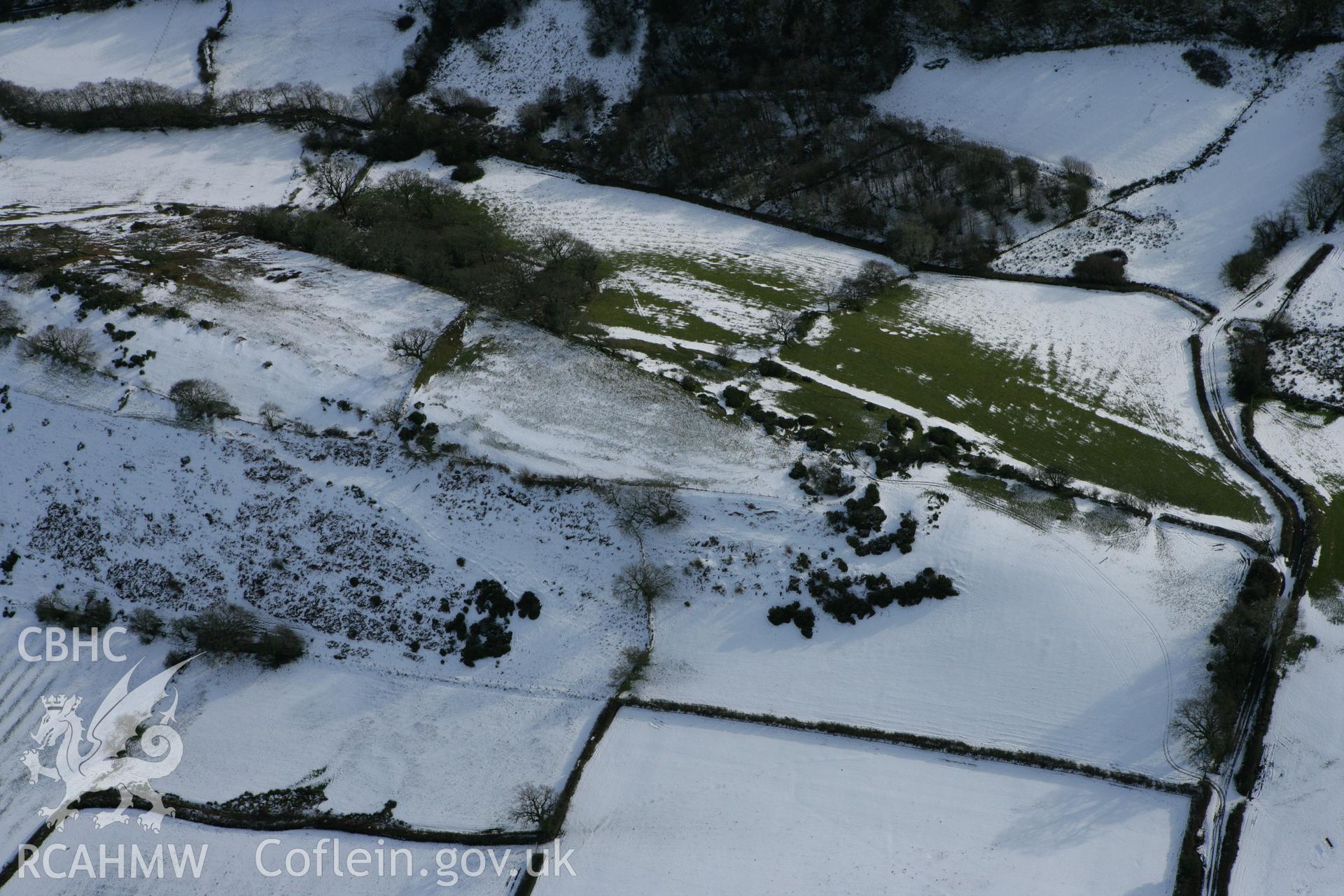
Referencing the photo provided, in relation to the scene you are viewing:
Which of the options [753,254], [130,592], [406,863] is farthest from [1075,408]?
[130,592]

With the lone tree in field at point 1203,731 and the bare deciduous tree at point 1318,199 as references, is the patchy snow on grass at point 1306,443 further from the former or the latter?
the bare deciduous tree at point 1318,199

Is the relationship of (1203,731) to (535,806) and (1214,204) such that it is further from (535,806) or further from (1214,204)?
(1214,204)

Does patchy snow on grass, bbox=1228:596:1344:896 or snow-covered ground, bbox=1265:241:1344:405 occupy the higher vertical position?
snow-covered ground, bbox=1265:241:1344:405

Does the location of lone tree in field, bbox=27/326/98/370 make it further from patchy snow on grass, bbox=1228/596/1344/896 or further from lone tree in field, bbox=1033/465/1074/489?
patchy snow on grass, bbox=1228/596/1344/896

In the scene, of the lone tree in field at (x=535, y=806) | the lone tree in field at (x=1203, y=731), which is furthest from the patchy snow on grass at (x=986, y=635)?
the lone tree in field at (x=535, y=806)

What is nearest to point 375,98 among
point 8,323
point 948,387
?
point 8,323

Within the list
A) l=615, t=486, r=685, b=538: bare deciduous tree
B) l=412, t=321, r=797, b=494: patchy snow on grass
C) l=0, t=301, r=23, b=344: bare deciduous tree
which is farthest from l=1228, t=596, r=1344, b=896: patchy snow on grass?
l=0, t=301, r=23, b=344: bare deciduous tree

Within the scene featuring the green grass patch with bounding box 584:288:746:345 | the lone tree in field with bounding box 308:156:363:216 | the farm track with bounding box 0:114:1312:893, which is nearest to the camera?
the farm track with bounding box 0:114:1312:893
